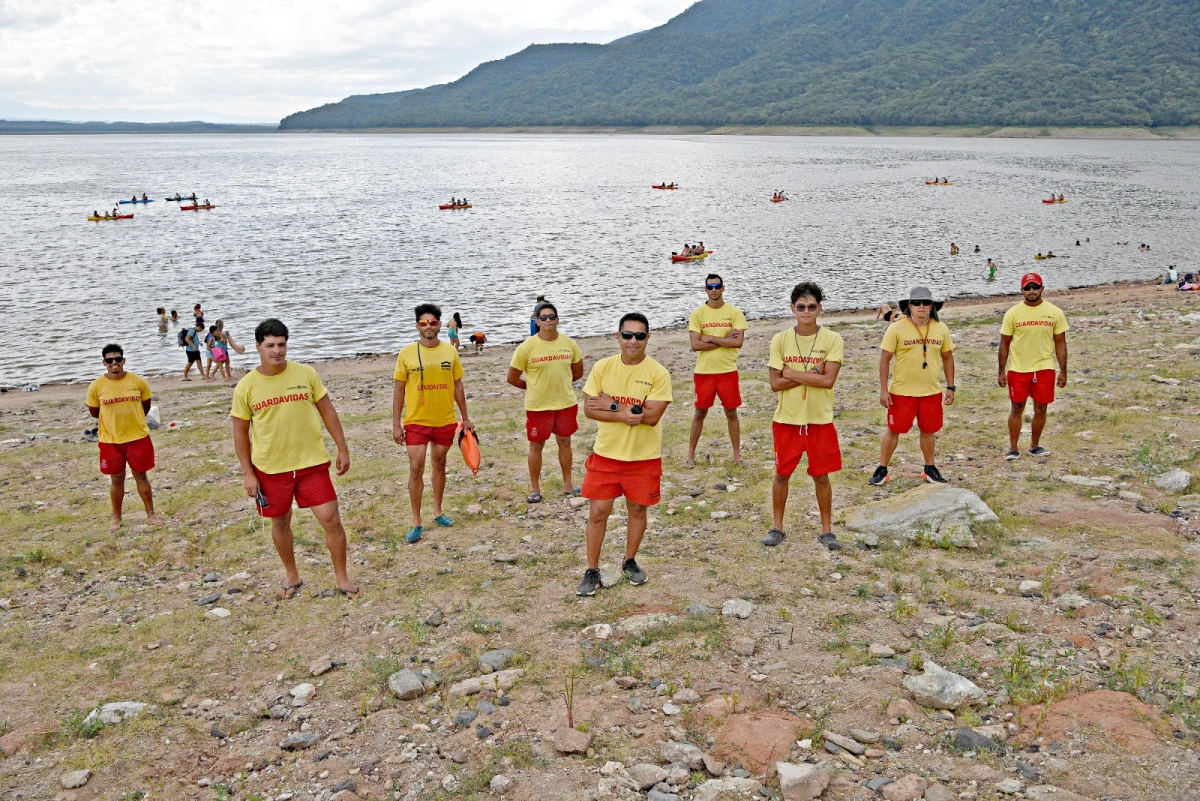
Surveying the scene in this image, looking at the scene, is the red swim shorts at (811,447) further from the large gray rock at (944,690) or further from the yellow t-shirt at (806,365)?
the large gray rock at (944,690)

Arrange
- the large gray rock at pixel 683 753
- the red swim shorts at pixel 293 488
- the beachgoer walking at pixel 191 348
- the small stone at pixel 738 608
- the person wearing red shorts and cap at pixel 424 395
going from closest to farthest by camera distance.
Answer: the large gray rock at pixel 683 753
the small stone at pixel 738 608
the red swim shorts at pixel 293 488
the person wearing red shorts and cap at pixel 424 395
the beachgoer walking at pixel 191 348

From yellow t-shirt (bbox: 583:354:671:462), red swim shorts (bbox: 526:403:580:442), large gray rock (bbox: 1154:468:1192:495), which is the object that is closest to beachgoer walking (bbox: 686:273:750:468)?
red swim shorts (bbox: 526:403:580:442)

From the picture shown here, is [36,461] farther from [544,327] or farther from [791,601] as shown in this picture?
[791,601]

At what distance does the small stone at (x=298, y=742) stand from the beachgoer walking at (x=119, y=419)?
17.8ft

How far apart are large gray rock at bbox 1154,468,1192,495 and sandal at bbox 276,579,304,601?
27.7ft

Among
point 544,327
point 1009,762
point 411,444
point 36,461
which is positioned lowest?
point 36,461

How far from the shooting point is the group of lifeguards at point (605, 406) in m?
7.11

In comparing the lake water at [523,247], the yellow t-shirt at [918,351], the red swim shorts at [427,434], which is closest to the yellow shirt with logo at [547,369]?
the red swim shorts at [427,434]

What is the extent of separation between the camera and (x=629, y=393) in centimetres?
704

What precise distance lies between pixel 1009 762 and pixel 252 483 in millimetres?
5764

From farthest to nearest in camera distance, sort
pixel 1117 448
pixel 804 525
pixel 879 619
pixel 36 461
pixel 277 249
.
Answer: pixel 277 249 → pixel 36 461 → pixel 1117 448 → pixel 804 525 → pixel 879 619

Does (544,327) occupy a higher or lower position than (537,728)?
higher

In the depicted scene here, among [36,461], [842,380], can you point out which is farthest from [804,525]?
[36,461]

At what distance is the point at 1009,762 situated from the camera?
4.88 metres
